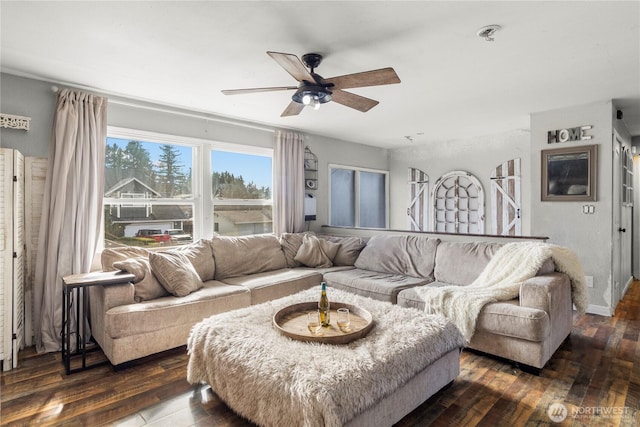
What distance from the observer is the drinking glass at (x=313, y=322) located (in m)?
1.92

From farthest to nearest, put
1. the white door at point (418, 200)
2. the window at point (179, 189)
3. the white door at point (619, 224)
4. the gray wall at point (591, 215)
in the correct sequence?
the white door at point (418, 200), the white door at point (619, 224), the gray wall at point (591, 215), the window at point (179, 189)

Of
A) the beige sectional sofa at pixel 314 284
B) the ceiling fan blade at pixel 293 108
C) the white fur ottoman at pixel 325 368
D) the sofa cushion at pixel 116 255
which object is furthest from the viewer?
the sofa cushion at pixel 116 255

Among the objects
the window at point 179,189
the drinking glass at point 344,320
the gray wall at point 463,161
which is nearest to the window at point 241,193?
the window at point 179,189

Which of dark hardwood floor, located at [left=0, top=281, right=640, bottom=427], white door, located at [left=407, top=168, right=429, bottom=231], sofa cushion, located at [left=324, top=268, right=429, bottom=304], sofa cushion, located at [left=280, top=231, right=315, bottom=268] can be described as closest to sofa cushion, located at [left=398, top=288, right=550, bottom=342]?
dark hardwood floor, located at [left=0, top=281, right=640, bottom=427]

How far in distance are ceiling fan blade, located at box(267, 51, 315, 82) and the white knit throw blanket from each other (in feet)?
6.41

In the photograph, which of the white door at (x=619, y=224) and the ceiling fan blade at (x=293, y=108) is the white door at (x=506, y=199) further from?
the ceiling fan blade at (x=293, y=108)

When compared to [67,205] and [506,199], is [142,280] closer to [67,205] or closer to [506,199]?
[67,205]

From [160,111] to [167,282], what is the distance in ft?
6.27

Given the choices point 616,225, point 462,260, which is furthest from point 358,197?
point 616,225

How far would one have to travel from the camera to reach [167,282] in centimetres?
285

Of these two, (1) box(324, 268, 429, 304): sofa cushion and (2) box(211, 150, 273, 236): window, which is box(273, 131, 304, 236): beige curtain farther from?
(1) box(324, 268, 429, 304): sofa cushion

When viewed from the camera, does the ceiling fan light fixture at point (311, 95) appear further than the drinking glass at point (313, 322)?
Yes

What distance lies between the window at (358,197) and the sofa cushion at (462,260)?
2.39m

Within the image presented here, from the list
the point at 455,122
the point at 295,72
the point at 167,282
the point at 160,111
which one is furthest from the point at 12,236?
the point at 455,122
